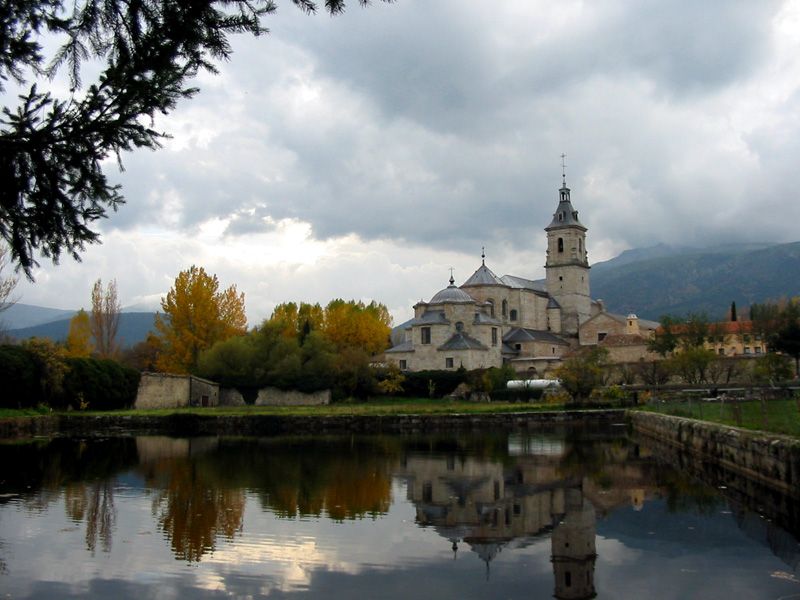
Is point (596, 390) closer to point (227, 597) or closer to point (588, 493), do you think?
point (588, 493)

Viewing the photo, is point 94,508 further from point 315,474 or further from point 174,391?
point 174,391

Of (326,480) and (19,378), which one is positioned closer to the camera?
(326,480)

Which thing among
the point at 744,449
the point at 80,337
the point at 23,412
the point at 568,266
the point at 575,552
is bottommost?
the point at 575,552

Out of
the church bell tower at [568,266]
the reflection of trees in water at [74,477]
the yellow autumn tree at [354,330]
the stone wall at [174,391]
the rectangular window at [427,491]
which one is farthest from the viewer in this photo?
the church bell tower at [568,266]

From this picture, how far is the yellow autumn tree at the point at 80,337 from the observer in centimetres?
5141

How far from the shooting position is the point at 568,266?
73938 millimetres

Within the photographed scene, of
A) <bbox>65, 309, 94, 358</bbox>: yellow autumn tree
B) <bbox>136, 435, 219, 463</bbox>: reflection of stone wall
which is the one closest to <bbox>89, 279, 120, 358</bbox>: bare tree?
<bbox>65, 309, 94, 358</bbox>: yellow autumn tree

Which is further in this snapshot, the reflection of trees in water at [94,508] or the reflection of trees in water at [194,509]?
the reflection of trees in water at [94,508]

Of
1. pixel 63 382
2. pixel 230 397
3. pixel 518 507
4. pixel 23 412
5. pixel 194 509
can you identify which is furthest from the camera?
pixel 230 397

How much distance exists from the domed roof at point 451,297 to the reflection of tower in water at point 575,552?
154ft

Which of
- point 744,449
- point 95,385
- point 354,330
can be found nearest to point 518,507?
point 744,449

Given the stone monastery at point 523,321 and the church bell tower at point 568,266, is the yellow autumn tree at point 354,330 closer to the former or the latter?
the stone monastery at point 523,321

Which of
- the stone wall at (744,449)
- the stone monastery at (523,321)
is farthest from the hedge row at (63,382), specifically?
the stone wall at (744,449)

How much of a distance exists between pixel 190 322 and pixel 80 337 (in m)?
7.66
